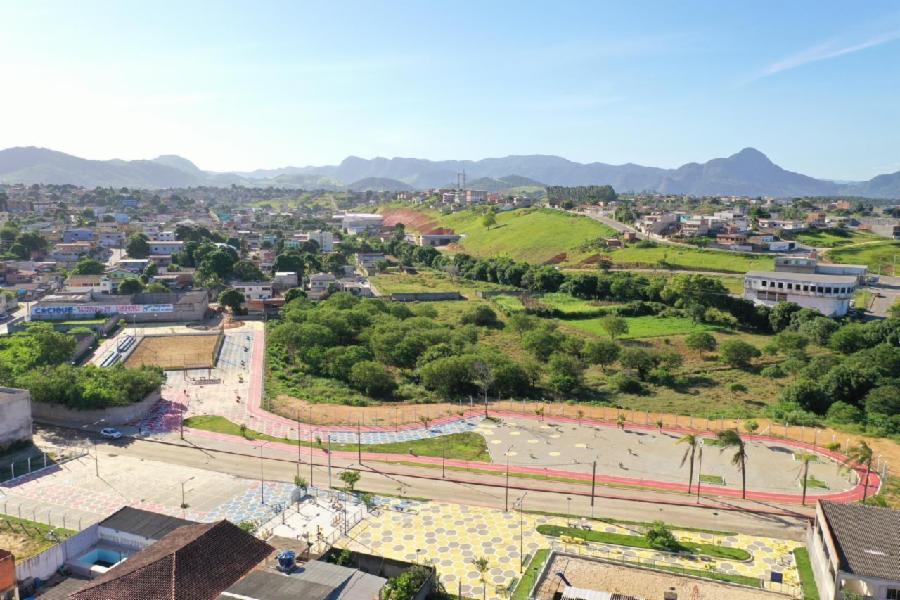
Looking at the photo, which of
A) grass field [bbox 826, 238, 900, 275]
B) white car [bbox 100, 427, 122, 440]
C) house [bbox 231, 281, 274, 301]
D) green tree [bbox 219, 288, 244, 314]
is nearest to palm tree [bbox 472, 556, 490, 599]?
white car [bbox 100, 427, 122, 440]

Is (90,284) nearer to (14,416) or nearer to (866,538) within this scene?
(14,416)

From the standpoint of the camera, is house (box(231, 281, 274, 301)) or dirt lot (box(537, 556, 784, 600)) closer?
dirt lot (box(537, 556, 784, 600))

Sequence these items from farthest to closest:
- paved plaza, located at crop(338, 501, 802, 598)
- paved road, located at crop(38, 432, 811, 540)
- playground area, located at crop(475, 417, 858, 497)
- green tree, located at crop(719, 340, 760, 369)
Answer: green tree, located at crop(719, 340, 760, 369), playground area, located at crop(475, 417, 858, 497), paved road, located at crop(38, 432, 811, 540), paved plaza, located at crop(338, 501, 802, 598)

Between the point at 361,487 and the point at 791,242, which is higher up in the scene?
the point at 791,242

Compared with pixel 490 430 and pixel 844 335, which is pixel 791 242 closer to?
pixel 844 335

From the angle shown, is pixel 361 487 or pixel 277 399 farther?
pixel 277 399

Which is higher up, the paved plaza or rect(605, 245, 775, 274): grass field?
rect(605, 245, 775, 274): grass field

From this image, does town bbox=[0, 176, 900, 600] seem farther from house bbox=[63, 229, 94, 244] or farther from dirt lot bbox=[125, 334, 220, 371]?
house bbox=[63, 229, 94, 244]

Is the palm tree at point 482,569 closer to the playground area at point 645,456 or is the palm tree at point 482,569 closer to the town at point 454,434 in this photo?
the town at point 454,434

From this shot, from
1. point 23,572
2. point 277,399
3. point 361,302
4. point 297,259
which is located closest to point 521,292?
point 361,302
